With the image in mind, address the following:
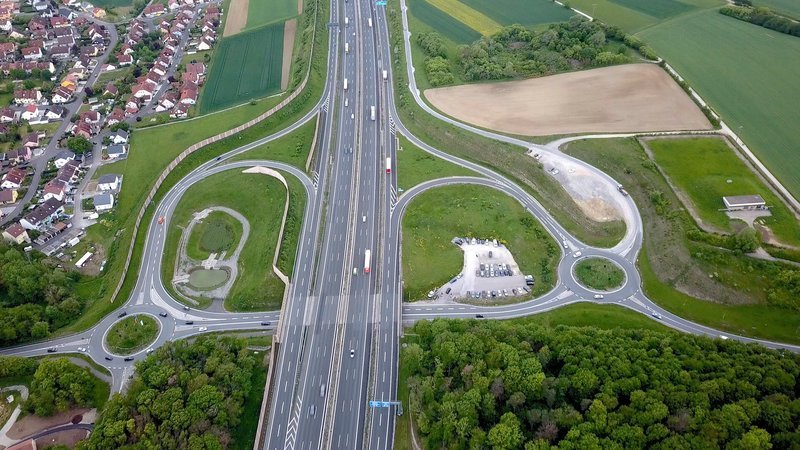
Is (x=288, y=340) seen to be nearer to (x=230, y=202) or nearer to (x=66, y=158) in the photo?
(x=230, y=202)

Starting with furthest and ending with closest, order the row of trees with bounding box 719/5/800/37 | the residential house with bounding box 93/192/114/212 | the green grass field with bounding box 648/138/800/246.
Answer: the row of trees with bounding box 719/5/800/37 → the residential house with bounding box 93/192/114/212 → the green grass field with bounding box 648/138/800/246

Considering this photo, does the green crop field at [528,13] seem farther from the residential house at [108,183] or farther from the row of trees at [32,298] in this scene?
the row of trees at [32,298]

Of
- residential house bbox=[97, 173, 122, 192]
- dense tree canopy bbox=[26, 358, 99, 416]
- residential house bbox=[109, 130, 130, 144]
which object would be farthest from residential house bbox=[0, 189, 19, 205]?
dense tree canopy bbox=[26, 358, 99, 416]

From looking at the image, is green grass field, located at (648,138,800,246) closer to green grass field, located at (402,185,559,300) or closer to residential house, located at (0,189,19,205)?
green grass field, located at (402,185,559,300)

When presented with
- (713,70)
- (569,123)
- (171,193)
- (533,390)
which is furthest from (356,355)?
(713,70)

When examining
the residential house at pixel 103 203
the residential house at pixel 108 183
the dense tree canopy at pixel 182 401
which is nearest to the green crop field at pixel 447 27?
the residential house at pixel 108 183

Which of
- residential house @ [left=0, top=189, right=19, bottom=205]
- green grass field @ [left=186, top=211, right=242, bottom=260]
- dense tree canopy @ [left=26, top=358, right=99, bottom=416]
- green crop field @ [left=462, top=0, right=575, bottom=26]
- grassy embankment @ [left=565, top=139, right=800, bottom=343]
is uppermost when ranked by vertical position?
residential house @ [left=0, top=189, right=19, bottom=205]

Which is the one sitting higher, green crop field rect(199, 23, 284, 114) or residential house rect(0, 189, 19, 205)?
green crop field rect(199, 23, 284, 114)

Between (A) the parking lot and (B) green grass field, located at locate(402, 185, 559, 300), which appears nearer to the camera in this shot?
(A) the parking lot
